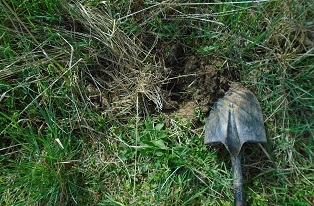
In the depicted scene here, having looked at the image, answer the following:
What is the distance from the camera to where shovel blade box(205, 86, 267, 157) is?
6.33ft

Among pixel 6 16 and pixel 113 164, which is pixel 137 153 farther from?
pixel 6 16

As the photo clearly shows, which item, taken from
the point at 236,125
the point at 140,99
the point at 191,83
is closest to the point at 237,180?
the point at 236,125

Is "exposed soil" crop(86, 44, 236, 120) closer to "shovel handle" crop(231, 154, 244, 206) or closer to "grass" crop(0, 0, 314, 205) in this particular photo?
"grass" crop(0, 0, 314, 205)

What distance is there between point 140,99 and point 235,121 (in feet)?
1.80

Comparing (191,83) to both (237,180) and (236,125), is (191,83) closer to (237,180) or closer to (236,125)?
(236,125)

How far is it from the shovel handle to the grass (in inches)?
2.1

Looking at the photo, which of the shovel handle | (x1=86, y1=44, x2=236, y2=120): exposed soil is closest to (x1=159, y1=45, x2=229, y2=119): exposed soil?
(x1=86, y1=44, x2=236, y2=120): exposed soil

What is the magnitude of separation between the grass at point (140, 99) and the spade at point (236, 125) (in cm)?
7

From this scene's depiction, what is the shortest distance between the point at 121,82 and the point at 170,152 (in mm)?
495

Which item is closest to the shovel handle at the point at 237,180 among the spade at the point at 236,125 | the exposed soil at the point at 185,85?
the spade at the point at 236,125

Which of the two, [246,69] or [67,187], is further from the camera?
[246,69]

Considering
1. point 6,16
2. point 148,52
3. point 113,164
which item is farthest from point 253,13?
point 6,16

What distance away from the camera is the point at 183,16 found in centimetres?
212

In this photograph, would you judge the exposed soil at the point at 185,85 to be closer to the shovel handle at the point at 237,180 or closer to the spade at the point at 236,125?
the spade at the point at 236,125
